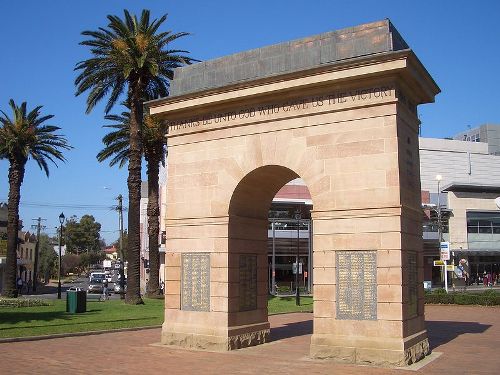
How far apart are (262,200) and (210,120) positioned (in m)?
2.68

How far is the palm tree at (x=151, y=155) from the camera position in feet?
119

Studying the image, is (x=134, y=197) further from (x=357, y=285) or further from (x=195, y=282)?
(x=357, y=285)

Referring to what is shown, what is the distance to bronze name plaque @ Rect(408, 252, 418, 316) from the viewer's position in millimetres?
12945

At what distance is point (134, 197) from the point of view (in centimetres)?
→ 3062

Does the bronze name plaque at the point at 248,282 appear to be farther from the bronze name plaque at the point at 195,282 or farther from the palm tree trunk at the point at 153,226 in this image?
the palm tree trunk at the point at 153,226

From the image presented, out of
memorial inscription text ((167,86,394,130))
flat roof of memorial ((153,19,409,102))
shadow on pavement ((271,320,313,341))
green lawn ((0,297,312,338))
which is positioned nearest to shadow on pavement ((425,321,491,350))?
shadow on pavement ((271,320,313,341))

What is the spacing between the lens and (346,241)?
12891 mm

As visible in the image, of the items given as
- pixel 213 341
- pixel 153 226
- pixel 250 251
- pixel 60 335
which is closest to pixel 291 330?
pixel 250 251

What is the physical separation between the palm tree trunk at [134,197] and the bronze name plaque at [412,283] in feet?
63.7

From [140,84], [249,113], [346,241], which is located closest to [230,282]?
[346,241]

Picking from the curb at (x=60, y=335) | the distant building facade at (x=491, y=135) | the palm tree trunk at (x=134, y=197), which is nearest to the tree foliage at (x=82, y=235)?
the distant building facade at (x=491, y=135)

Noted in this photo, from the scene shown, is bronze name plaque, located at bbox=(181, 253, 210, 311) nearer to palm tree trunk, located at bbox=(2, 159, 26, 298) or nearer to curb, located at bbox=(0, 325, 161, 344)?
curb, located at bbox=(0, 325, 161, 344)

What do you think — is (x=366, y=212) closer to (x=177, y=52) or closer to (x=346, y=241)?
(x=346, y=241)

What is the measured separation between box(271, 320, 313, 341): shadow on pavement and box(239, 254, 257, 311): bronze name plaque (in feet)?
6.03
